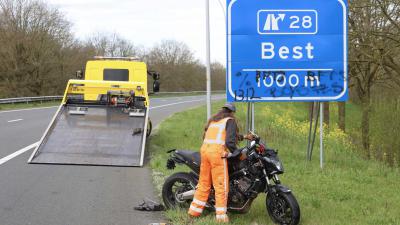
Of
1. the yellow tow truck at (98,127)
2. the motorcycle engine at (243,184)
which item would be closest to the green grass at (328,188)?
the motorcycle engine at (243,184)

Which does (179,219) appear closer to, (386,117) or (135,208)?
(135,208)

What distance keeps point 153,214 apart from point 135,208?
Answer: 14.8 inches

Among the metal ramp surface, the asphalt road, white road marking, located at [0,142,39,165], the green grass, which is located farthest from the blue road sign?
white road marking, located at [0,142,39,165]

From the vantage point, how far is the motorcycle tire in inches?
269

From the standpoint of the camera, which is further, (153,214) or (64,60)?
(64,60)

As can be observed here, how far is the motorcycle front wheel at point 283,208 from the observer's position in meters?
5.89

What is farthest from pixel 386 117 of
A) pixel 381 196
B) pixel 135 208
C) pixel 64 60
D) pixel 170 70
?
pixel 170 70

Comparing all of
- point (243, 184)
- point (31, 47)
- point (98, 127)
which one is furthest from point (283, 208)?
point (31, 47)

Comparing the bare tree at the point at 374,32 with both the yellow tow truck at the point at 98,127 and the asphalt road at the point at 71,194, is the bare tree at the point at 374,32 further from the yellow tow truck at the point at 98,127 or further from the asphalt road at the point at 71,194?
the asphalt road at the point at 71,194

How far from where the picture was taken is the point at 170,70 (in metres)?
77.7

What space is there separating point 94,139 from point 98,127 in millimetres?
665

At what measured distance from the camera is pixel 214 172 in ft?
20.6

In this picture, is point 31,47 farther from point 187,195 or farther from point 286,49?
point 187,195

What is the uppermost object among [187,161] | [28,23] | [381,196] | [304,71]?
[28,23]
